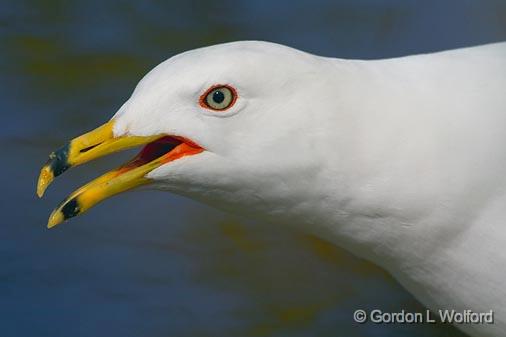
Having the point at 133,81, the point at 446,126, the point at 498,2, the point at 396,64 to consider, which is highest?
the point at 498,2

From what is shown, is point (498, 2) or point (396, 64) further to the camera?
point (498, 2)

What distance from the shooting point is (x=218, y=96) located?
13.2 feet

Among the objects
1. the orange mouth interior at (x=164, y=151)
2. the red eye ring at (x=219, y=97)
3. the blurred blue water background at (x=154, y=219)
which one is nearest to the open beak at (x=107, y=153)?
the orange mouth interior at (x=164, y=151)

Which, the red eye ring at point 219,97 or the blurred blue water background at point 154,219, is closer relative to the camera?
the red eye ring at point 219,97

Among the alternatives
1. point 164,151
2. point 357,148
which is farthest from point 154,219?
point 357,148

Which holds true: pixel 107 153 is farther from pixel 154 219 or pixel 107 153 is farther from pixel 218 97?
pixel 154 219

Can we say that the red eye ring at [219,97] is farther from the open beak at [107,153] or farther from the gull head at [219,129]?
the open beak at [107,153]

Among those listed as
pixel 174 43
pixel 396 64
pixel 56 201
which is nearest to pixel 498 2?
pixel 174 43

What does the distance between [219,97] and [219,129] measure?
113 mm

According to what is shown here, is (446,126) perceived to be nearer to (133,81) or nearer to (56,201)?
(56,201)

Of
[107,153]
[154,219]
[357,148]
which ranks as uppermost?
[154,219]

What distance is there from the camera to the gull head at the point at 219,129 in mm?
4031

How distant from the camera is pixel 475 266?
14.8 feet

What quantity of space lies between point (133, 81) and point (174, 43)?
504 mm
